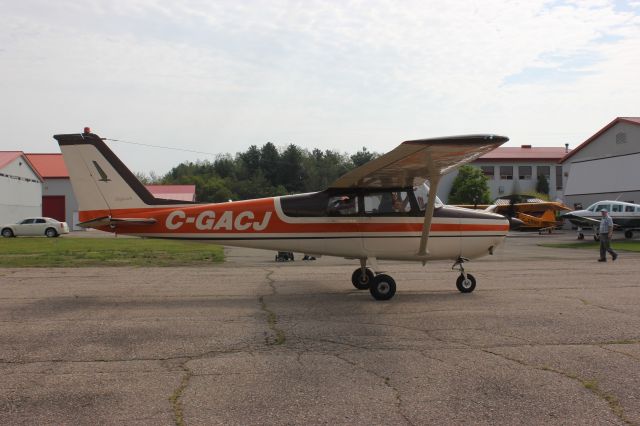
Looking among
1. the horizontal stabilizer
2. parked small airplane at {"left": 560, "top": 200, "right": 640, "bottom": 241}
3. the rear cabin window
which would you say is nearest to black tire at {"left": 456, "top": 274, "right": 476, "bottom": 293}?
the rear cabin window

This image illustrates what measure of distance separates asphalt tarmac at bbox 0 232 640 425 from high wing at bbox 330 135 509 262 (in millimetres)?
2131

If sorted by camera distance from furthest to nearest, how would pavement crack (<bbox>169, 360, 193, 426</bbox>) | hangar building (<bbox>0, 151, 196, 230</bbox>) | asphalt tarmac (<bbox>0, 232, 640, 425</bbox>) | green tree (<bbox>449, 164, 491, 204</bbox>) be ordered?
green tree (<bbox>449, 164, 491, 204</bbox>) < hangar building (<bbox>0, 151, 196, 230</bbox>) < asphalt tarmac (<bbox>0, 232, 640, 425</bbox>) < pavement crack (<bbox>169, 360, 193, 426</bbox>)

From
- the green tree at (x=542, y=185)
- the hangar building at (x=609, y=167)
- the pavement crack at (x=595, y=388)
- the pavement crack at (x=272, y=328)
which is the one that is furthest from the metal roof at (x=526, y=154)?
the pavement crack at (x=595, y=388)

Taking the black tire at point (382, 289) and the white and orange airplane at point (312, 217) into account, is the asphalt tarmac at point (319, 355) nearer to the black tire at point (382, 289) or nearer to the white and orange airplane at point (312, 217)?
the black tire at point (382, 289)

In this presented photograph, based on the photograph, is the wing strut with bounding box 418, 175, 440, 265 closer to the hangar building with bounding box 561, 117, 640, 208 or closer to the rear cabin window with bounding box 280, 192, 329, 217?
the rear cabin window with bounding box 280, 192, 329, 217

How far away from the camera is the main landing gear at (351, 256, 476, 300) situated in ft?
34.0

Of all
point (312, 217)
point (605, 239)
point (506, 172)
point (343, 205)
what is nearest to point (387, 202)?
point (343, 205)

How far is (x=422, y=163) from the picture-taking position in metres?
9.97

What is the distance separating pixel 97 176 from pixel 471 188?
58.1 m

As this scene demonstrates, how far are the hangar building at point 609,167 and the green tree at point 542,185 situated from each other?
68.6 ft

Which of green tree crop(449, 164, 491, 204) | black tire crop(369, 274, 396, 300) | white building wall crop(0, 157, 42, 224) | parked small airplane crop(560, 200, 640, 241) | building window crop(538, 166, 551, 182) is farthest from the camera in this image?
building window crop(538, 166, 551, 182)

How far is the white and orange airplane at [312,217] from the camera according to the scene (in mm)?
10984

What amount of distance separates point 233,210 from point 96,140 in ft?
9.62

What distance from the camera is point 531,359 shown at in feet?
20.0
